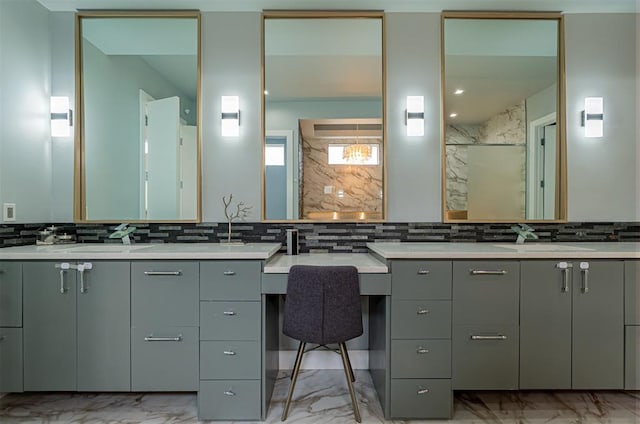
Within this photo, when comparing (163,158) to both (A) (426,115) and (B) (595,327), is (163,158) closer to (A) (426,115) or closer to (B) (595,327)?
(A) (426,115)

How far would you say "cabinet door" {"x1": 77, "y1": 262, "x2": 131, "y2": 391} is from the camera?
170 centimetres

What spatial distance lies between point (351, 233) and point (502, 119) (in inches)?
54.3

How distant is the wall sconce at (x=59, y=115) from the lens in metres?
2.26

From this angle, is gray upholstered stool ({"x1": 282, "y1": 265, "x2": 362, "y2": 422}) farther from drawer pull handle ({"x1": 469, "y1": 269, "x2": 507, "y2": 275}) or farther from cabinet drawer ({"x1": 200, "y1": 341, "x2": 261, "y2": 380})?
drawer pull handle ({"x1": 469, "y1": 269, "x2": 507, "y2": 275})

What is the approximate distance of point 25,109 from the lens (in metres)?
2.09

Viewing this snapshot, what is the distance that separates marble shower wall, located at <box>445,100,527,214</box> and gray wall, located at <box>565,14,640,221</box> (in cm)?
38

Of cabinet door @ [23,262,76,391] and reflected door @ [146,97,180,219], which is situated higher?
reflected door @ [146,97,180,219]

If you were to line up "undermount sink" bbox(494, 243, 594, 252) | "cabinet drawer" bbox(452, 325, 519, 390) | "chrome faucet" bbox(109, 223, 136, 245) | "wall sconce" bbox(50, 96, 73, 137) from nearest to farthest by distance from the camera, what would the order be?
1. "cabinet drawer" bbox(452, 325, 519, 390)
2. "undermount sink" bbox(494, 243, 594, 252)
3. "chrome faucet" bbox(109, 223, 136, 245)
4. "wall sconce" bbox(50, 96, 73, 137)

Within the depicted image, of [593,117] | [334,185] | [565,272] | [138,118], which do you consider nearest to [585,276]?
[565,272]

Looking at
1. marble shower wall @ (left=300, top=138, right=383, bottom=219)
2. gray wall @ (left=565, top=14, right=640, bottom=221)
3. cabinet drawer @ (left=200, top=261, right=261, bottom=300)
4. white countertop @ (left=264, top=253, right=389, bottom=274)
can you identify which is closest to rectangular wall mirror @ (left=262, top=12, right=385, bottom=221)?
marble shower wall @ (left=300, top=138, right=383, bottom=219)

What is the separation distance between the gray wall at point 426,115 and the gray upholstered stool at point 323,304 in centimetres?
82

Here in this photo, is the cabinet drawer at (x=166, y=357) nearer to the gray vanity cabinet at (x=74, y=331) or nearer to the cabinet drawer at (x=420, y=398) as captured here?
the gray vanity cabinet at (x=74, y=331)

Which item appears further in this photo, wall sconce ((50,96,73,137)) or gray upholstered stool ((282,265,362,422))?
wall sconce ((50,96,73,137))

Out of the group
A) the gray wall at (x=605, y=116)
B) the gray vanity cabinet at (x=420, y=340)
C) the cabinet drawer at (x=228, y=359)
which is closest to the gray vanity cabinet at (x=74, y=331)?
the cabinet drawer at (x=228, y=359)
